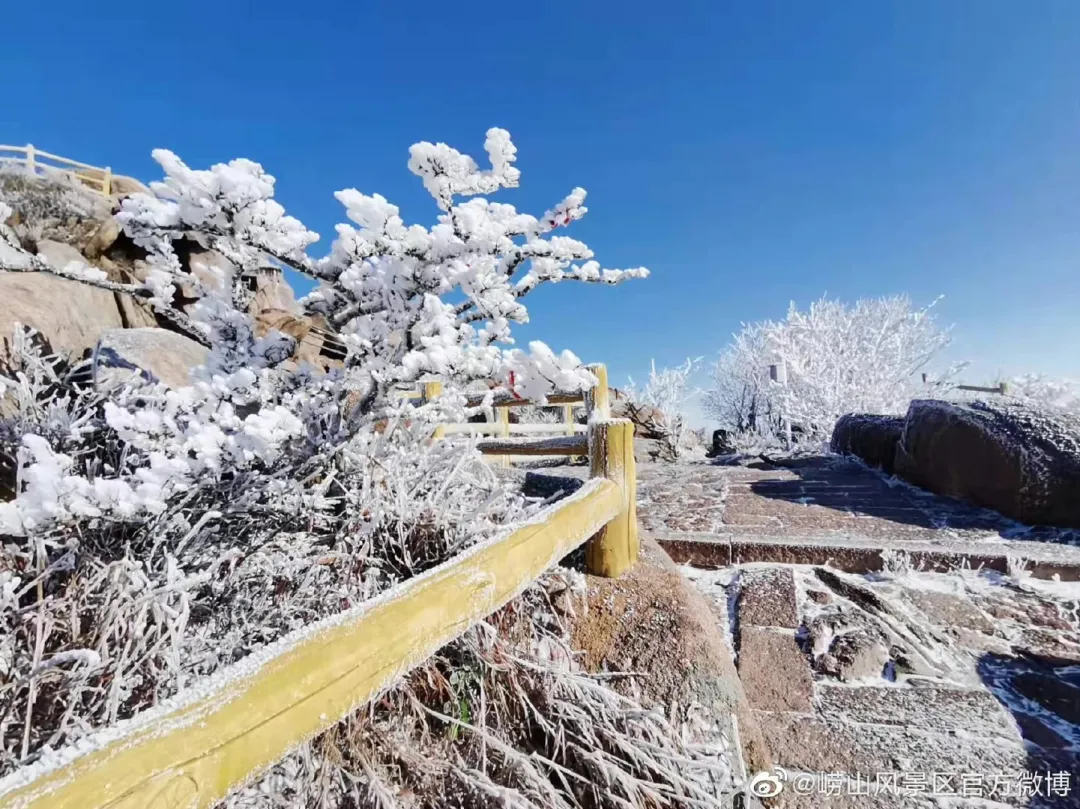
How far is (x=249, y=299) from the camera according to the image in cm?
162

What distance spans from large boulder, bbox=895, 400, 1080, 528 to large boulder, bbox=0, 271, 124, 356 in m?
7.91

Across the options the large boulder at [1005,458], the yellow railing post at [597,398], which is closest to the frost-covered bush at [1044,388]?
the large boulder at [1005,458]

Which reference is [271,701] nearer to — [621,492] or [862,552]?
[621,492]

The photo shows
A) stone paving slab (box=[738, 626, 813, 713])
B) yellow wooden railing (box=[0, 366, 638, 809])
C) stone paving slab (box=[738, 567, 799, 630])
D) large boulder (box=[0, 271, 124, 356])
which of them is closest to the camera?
yellow wooden railing (box=[0, 366, 638, 809])

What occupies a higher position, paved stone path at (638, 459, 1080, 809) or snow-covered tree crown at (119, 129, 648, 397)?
snow-covered tree crown at (119, 129, 648, 397)

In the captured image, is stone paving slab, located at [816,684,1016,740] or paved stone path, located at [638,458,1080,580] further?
paved stone path, located at [638,458,1080,580]

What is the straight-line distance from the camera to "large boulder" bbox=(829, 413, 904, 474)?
6191mm

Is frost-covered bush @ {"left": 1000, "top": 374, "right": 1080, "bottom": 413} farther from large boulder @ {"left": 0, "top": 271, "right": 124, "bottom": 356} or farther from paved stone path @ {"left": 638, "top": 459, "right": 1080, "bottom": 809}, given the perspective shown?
large boulder @ {"left": 0, "top": 271, "right": 124, "bottom": 356}

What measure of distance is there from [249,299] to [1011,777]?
265cm

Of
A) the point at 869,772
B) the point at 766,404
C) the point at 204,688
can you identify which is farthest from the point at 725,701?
the point at 766,404

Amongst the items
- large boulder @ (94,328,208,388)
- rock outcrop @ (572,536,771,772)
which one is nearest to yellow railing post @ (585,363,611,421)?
rock outcrop @ (572,536,771,772)

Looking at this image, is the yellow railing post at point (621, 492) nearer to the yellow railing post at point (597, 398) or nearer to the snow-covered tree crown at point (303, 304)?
the snow-covered tree crown at point (303, 304)

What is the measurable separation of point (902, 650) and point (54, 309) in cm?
1007

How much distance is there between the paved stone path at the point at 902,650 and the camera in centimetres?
157
